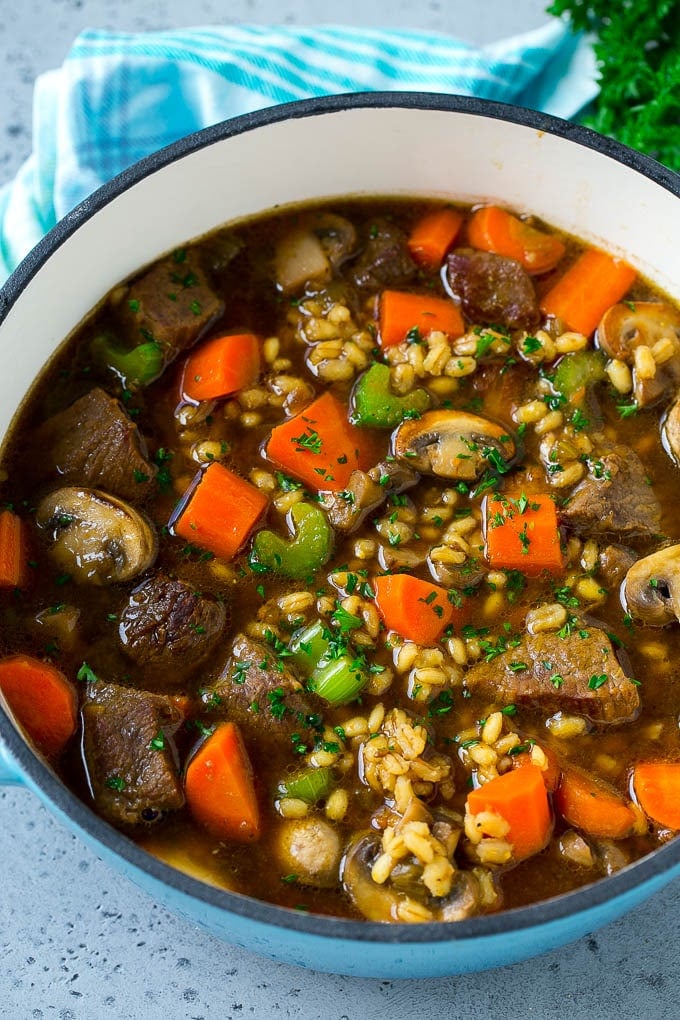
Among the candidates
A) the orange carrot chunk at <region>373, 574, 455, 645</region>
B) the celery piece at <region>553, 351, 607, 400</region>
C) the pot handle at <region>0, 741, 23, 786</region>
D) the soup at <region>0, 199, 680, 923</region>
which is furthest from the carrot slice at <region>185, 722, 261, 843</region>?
the celery piece at <region>553, 351, 607, 400</region>

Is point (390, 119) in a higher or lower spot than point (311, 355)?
higher

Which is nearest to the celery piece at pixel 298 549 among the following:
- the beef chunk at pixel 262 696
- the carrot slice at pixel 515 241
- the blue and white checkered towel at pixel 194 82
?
the beef chunk at pixel 262 696

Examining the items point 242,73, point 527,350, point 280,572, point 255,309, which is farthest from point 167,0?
point 280,572

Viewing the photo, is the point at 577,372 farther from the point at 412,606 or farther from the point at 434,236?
the point at 412,606

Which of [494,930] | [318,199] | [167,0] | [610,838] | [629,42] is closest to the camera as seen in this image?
[494,930]

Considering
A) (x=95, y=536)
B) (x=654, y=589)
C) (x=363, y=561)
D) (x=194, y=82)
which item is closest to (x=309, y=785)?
(x=363, y=561)

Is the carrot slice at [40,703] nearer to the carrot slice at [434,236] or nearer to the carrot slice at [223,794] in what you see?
the carrot slice at [223,794]

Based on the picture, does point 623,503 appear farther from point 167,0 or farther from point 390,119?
point 167,0
